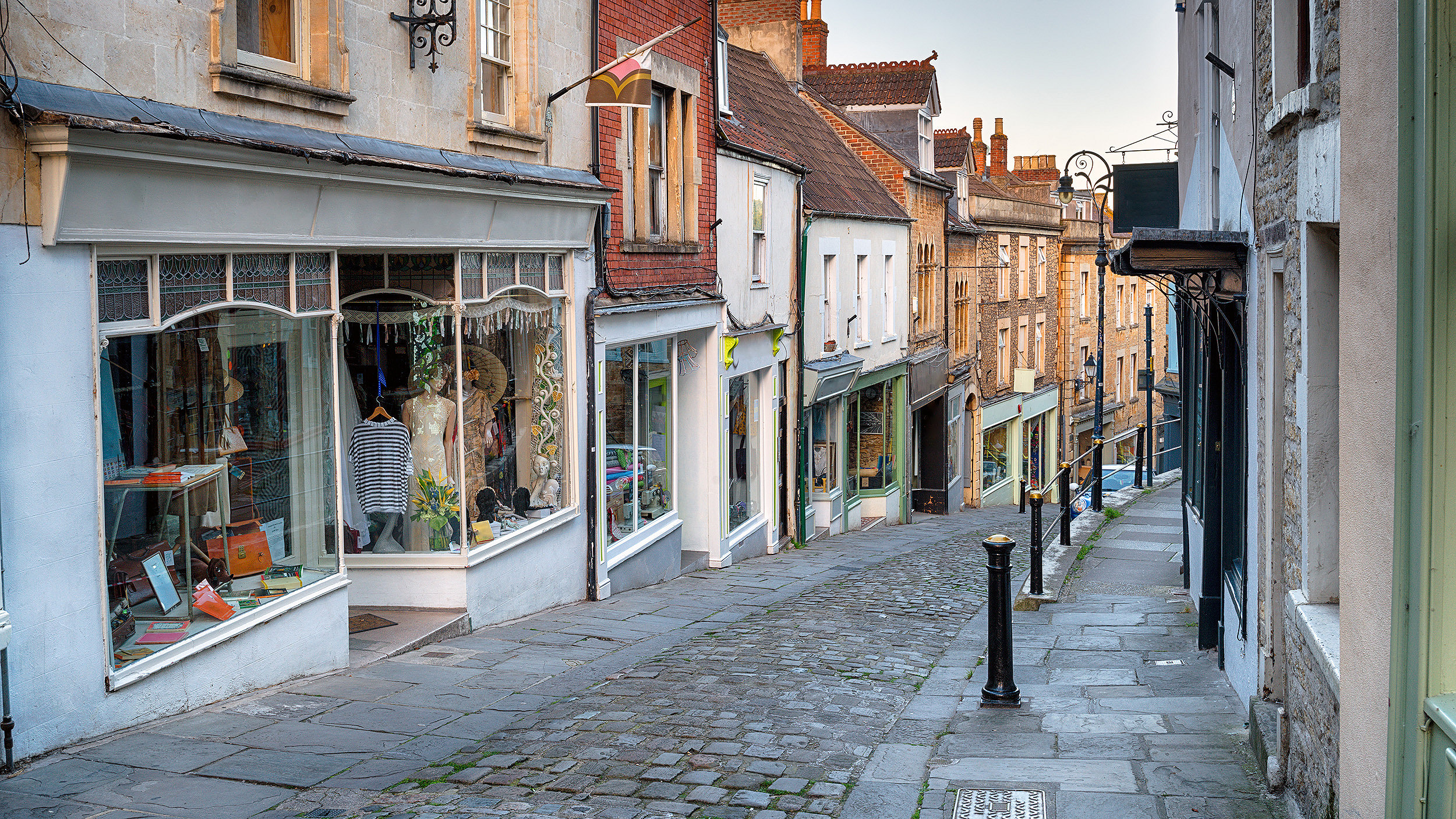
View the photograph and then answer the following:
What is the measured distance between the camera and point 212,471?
24.6 ft

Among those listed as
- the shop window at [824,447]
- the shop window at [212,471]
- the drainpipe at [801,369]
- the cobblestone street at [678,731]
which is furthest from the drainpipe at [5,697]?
the shop window at [824,447]

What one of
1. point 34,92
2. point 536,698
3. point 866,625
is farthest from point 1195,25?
point 34,92

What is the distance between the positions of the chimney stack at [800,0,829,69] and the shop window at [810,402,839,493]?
1129cm

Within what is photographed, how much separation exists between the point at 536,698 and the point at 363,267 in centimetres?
398

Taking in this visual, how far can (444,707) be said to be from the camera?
24.5 ft

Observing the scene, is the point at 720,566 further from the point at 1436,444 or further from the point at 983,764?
the point at 1436,444

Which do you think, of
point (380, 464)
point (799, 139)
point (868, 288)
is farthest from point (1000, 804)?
point (799, 139)

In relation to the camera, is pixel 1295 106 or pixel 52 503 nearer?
pixel 1295 106

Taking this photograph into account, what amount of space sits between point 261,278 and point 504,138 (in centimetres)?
334

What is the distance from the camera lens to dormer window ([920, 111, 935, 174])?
27.6 meters

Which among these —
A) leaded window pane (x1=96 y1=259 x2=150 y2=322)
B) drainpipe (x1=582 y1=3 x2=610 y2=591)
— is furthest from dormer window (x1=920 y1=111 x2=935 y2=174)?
leaded window pane (x1=96 y1=259 x2=150 y2=322)

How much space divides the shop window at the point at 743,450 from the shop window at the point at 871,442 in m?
6.04

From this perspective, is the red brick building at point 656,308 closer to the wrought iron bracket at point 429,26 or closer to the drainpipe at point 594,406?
the drainpipe at point 594,406

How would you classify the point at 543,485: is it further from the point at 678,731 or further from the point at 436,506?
the point at 678,731
